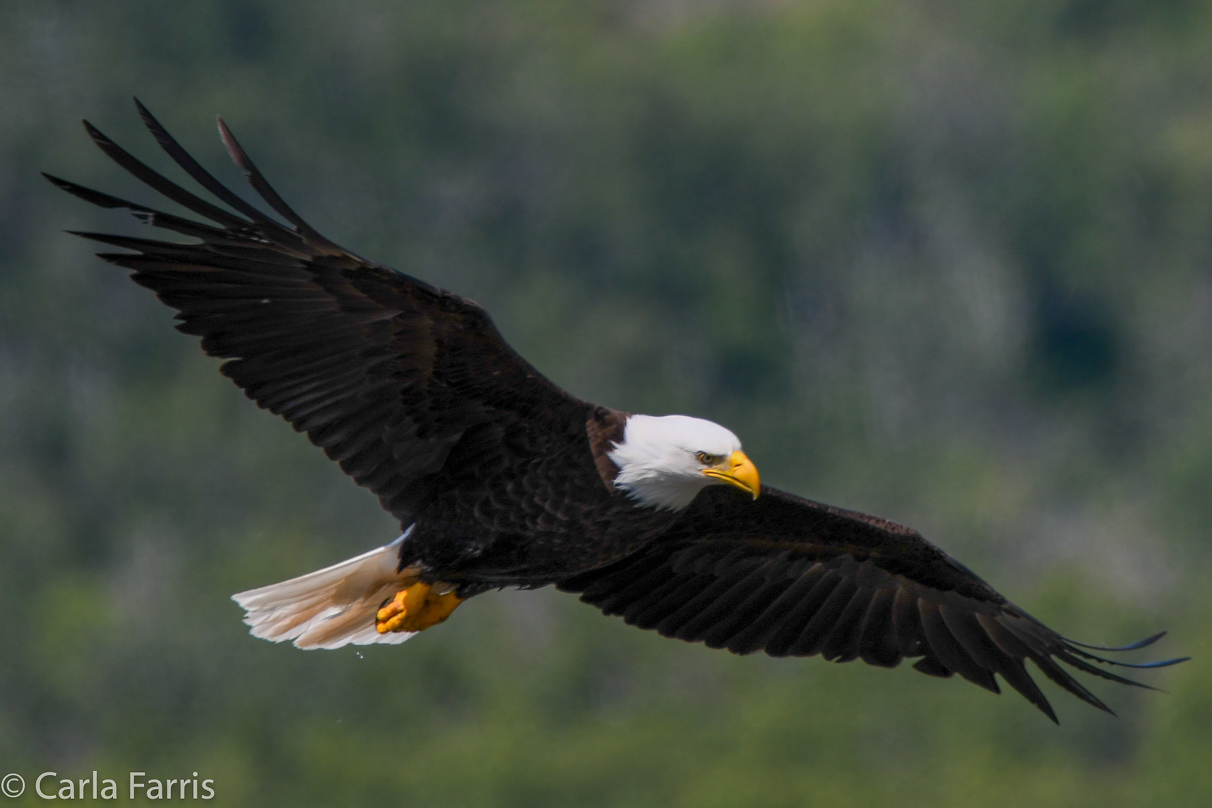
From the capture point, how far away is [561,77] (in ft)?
183

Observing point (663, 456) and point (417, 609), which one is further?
point (417, 609)

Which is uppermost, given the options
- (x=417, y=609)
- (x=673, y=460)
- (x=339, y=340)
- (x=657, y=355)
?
(x=657, y=355)

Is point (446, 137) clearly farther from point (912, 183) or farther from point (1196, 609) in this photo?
point (1196, 609)

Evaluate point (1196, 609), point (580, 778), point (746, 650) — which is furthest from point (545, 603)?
point (746, 650)

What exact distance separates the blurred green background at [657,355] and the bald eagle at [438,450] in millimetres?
17503

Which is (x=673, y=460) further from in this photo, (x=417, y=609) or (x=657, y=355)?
(x=657, y=355)

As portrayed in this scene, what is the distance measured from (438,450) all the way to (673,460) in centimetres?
82

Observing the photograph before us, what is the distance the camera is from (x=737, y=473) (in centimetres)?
680

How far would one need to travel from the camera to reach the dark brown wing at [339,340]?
6492 millimetres

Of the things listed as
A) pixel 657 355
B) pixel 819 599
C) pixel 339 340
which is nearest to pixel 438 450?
pixel 339 340

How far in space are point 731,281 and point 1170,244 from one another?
11324 millimetres

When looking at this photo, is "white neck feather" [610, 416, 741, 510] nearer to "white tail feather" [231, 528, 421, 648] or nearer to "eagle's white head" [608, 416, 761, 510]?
"eagle's white head" [608, 416, 761, 510]

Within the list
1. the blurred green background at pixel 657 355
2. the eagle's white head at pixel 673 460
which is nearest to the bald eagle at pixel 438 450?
the eagle's white head at pixel 673 460

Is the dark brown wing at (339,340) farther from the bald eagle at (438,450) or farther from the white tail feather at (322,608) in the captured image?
the white tail feather at (322,608)
